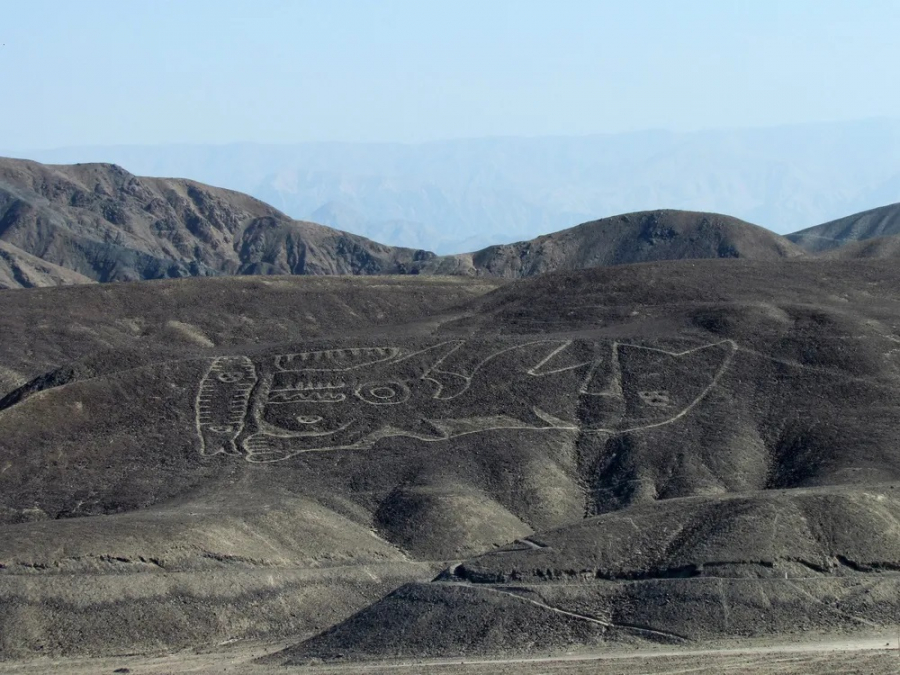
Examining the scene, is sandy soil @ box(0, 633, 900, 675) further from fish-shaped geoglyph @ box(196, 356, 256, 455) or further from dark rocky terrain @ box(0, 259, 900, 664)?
fish-shaped geoglyph @ box(196, 356, 256, 455)

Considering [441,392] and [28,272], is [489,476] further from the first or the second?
[28,272]

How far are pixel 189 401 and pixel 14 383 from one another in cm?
2183

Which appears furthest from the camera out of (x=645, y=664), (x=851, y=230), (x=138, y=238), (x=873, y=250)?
(x=138, y=238)

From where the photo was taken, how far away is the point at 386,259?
19450 centimetres

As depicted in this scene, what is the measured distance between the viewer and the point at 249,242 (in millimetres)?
196875

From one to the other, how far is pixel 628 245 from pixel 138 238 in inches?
2660

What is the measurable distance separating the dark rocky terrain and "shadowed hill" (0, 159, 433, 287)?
96.6m

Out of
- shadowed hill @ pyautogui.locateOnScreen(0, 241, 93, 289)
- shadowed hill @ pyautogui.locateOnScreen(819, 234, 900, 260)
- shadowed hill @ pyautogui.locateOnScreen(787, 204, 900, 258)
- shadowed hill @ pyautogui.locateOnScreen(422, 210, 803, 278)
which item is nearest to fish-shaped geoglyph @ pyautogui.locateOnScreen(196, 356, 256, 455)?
shadowed hill @ pyautogui.locateOnScreen(819, 234, 900, 260)

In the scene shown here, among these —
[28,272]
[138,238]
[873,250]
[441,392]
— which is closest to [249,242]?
[138,238]

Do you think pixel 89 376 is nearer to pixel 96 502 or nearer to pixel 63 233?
pixel 96 502

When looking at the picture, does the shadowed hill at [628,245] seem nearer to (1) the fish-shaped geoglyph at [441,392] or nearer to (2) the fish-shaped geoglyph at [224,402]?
(1) the fish-shaped geoglyph at [441,392]

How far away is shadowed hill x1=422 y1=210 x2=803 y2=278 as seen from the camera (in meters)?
148

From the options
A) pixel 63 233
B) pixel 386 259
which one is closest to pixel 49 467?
pixel 63 233

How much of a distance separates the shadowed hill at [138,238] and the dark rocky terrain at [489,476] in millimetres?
96620
